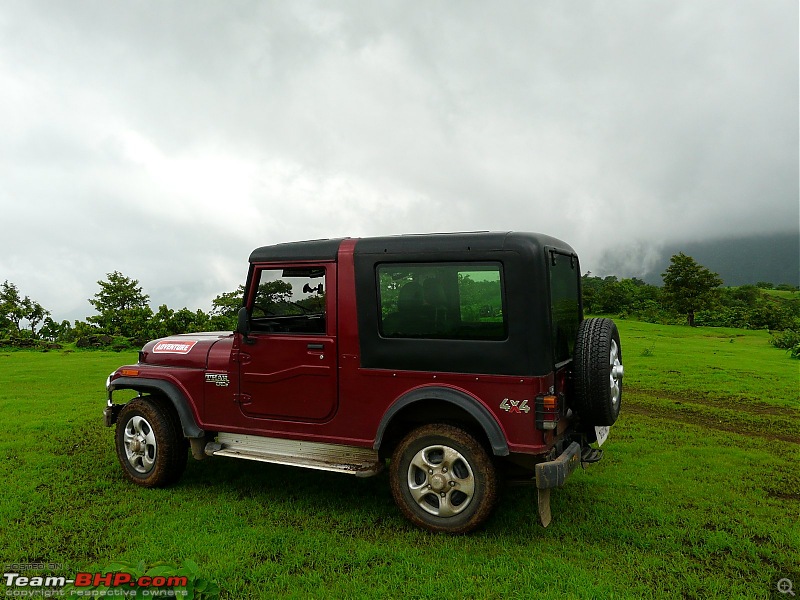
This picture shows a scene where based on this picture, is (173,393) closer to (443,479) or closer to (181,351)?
(181,351)

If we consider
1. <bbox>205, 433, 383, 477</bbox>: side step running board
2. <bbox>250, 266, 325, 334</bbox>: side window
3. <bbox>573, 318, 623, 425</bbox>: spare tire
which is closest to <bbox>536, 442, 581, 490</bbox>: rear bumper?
<bbox>573, 318, 623, 425</bbox>: spare tire

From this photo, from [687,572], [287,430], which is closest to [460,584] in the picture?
[687,572]

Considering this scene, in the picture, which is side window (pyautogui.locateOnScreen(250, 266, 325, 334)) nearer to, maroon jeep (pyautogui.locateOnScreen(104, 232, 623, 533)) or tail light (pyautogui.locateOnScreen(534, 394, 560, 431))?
maroon jeep (pyautogui.locateOnScreen(104, 232, 623, 533))

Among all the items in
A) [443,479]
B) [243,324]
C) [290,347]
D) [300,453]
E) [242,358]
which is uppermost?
[243,324]

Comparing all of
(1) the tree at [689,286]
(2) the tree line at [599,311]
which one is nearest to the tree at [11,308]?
(2) the tree line at [599,311]

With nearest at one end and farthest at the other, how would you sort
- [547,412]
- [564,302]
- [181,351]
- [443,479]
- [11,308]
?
[547,412] < [443,479] < [564,302] < [181,351] < [11,308]

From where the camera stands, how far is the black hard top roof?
16.9 ft

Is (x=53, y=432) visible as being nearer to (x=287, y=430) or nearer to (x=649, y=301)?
(x=287, y=430)

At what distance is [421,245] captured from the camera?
549 cm

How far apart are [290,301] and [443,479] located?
7.92 ft

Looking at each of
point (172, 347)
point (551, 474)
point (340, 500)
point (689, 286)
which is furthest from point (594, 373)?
point (689, 286)

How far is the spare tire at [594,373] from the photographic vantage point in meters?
5.39

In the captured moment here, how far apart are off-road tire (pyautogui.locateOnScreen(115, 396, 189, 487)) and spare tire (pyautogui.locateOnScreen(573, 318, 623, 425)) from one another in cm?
445

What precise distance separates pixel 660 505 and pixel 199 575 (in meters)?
4.51
